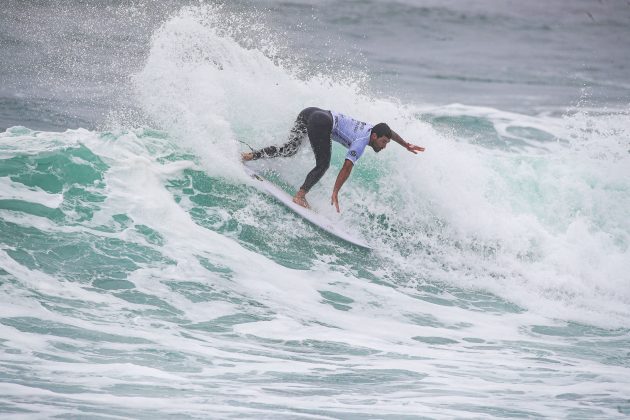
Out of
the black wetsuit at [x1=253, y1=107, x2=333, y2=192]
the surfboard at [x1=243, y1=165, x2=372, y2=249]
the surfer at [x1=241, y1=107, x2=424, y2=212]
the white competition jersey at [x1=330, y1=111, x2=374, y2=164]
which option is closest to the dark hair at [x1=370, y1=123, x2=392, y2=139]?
the surfer at [x1=241, y1=107, x2=424, y2=212]

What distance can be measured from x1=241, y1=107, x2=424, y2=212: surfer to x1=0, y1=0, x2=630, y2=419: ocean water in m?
0.68

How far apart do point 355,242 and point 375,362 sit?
309 cm

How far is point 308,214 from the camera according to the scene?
33.3 ft

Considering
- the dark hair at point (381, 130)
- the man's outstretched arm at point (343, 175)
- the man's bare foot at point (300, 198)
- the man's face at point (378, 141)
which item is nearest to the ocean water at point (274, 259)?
the man's bare foot at point (300, 198)

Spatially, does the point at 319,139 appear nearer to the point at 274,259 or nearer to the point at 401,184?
the point at 274,259

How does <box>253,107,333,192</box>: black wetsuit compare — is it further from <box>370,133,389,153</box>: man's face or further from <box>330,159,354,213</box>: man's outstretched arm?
<box>370,133,389,153</box>: man's face

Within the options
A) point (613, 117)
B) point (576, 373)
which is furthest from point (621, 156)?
point (576, 373)

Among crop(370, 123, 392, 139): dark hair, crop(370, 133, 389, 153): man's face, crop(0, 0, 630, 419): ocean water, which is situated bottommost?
crop(0, 0, 630, 419): ocean water

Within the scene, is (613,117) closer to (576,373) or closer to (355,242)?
(355,242)

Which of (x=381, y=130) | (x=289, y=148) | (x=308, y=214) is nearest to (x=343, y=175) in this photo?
(x=381, y=130)

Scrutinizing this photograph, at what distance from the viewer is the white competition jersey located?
9.73 m

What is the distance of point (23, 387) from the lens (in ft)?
18.5

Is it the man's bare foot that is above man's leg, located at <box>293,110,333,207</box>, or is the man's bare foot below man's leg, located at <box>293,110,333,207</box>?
below

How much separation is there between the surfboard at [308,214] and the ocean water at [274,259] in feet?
0.39
